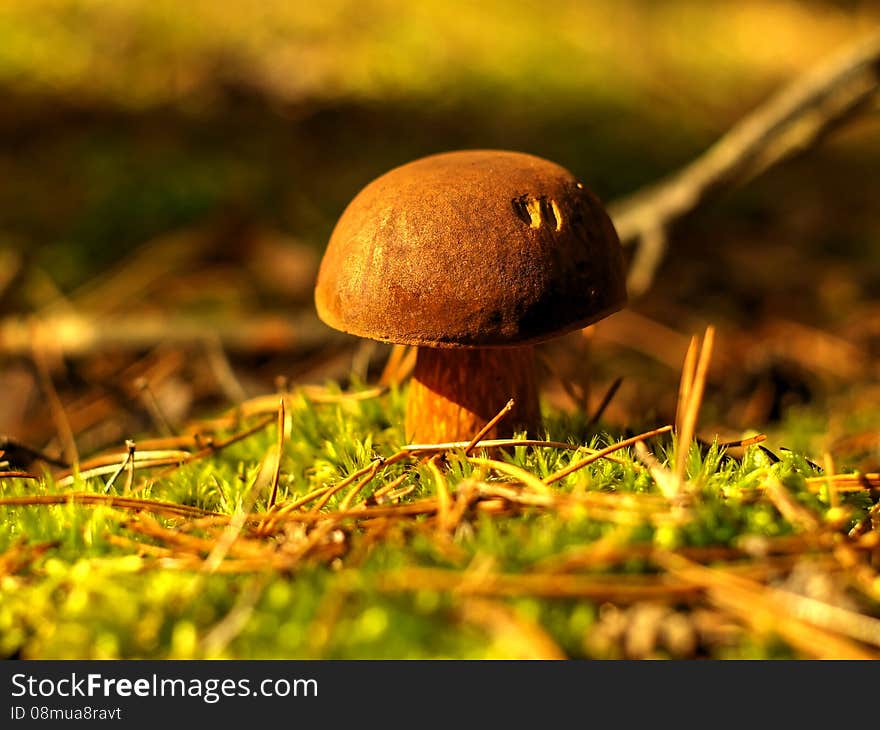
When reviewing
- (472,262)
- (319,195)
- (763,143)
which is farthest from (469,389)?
(319,195)

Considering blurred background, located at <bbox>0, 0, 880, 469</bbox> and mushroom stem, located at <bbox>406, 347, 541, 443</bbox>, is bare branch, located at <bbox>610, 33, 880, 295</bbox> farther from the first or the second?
mushroom stem, located at <bbox>406, 347, 541, 443</bbox>

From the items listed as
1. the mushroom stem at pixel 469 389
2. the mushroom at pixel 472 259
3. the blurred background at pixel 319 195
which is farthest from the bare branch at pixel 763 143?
the mushroom at pixel 472 259

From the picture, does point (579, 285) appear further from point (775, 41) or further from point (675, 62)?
point (775, 41)

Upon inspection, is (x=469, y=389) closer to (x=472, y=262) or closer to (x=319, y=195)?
(x=472, y=262)

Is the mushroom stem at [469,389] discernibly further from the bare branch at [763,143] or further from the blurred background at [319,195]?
the bare branch at [763,143]

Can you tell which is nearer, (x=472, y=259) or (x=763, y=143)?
(x=472, y=259)

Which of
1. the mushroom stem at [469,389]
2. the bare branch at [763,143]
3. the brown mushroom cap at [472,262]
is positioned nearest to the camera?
the brown mushroom cap at [472,262]

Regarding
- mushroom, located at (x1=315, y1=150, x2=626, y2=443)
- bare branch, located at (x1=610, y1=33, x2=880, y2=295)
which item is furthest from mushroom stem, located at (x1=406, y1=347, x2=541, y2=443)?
bare branch, located at (x1=610, y1=33, x2=880, y2=295)
